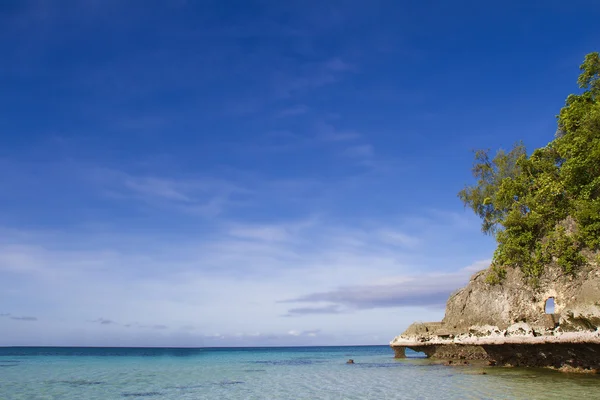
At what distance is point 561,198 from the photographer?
22641 mm

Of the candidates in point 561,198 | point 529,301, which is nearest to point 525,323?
point 529,301

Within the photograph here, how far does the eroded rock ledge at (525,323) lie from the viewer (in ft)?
62.0

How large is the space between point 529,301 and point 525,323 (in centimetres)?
118

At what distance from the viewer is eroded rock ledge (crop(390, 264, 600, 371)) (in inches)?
744

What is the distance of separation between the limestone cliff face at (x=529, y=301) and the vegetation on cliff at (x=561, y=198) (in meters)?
0.60

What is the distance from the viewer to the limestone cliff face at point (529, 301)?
18828mm

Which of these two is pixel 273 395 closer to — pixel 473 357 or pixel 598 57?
pixel 473 357

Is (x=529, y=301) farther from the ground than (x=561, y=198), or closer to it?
closer to it

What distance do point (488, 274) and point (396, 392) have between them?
44.1 feet

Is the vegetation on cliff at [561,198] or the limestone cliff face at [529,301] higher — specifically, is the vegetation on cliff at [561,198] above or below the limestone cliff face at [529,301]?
above

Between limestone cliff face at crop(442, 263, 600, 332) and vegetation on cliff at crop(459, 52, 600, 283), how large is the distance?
60 cm

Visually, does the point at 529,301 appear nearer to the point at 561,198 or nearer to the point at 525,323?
the point at 525,323

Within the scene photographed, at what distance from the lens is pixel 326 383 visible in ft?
67.2

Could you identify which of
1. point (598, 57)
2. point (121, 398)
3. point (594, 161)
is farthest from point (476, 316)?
point (121, 398)
